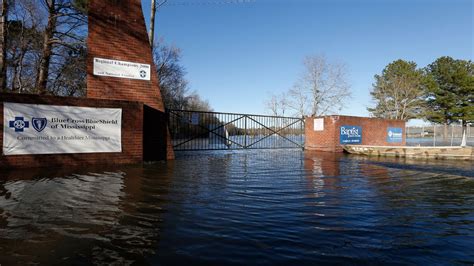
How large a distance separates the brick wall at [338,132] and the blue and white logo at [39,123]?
1423 cm

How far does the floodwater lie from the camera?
8.92ft

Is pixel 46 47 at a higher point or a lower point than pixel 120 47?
higher

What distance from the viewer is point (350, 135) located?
17.8m

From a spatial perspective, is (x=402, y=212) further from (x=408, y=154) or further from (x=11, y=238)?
(x=408, y=154)

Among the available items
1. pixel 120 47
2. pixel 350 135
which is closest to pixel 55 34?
pixel 120 47

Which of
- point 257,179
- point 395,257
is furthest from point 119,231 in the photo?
point 257,179

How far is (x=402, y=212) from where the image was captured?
13.9ft

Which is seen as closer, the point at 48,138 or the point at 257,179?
the point at 257,179

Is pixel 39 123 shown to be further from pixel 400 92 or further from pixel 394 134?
pixel 400 92

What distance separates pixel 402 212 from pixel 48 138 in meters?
8.79

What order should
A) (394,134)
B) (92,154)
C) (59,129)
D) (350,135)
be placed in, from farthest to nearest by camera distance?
(394,134) < (350,135) < (92,154) < (59,129)

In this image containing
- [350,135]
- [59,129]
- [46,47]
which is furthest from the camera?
[350,135]

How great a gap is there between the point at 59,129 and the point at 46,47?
1154 centimetres

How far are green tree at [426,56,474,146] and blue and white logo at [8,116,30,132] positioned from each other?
140 ft
